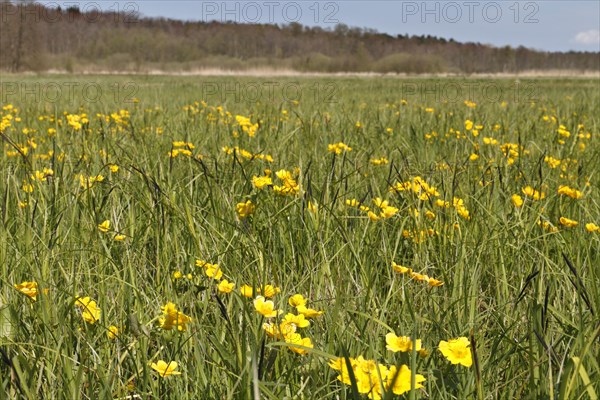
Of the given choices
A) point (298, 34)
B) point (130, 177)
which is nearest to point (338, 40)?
point (298, 34)

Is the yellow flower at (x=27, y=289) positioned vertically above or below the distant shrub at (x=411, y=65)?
below

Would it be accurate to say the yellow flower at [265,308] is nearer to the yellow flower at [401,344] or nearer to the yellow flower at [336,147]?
the yellow flower at [401,344]

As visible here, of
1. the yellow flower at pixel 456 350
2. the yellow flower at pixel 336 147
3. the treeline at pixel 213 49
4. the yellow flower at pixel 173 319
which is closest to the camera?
the yellow flower at pixel 456 350

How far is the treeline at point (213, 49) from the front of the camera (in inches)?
1758

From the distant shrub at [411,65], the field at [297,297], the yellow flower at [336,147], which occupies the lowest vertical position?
the field at [297,297]

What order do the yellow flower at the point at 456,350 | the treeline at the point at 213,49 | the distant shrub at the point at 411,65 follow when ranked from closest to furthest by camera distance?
the yellow flower at the point at 456,350 → the treeline at the point at 213,49 → the distant shrub at the point at 411,65

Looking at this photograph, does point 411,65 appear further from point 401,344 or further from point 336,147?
point 401,344

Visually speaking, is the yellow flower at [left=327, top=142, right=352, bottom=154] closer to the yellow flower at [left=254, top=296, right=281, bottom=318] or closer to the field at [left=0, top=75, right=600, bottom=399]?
the field at [left=0, top=75, right=600, bottom=399]

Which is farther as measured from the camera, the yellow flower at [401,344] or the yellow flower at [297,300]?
the yellow flower at [297,300]

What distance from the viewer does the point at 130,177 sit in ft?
8.27

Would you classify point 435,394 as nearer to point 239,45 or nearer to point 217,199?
point 217,199

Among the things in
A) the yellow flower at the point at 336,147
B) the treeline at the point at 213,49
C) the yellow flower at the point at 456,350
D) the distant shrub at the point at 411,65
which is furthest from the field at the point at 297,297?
the distant shrub at the point at 411,65

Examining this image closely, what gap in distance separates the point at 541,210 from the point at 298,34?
85.2 metres

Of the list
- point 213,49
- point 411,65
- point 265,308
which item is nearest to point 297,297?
point 265,308
